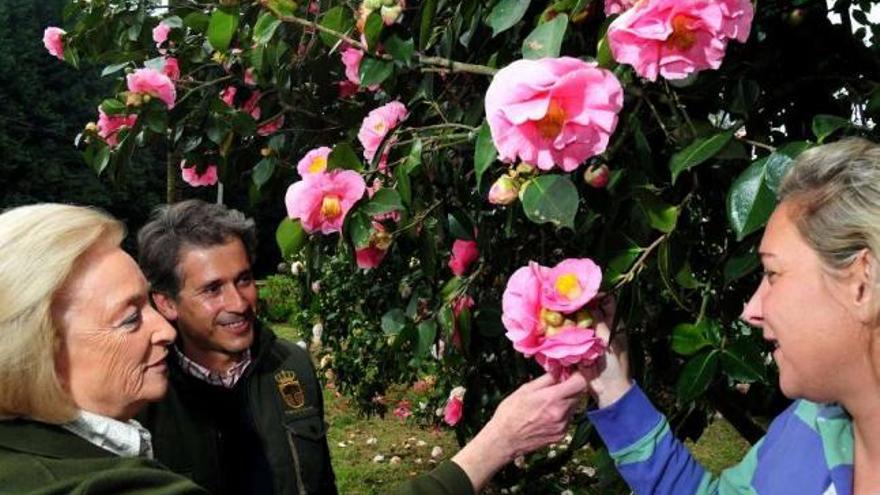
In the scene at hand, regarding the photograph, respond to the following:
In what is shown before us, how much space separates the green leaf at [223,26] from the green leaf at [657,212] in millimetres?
880

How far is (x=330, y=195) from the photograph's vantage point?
1.52 metres

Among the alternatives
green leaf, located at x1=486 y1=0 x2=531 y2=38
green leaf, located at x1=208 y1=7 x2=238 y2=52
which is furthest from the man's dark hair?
green leaf, located at x1=486 y1=0 x2=531 y2=38

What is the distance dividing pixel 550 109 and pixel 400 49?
49 cm

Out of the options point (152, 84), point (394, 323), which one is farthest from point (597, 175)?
point (152, 84)

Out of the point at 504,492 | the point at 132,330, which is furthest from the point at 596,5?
the point at 504,492

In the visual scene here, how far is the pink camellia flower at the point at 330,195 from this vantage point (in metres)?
1.51

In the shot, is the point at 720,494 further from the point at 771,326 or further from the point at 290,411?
the point at 290,411

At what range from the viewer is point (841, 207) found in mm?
1110

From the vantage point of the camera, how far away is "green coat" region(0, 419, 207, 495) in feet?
3.83

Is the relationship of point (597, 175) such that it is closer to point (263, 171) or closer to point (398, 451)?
point (263, 171)

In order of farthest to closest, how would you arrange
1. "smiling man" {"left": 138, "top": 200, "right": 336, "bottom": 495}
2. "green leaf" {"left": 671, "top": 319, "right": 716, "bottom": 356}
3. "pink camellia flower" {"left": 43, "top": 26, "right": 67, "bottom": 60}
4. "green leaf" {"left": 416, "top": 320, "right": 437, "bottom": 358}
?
"pink camellia flower" {"left": 43, "top": 26, "right": 67, "bottom": 60}, "smiling man" {"left": 138, "top": 200, "right": 336, "bottom": 495}, "green leaf" {"left": 416, "top": 320, "right": 437, "bottom": 358}, "green leaf" {"left": 671, "top": 319, "right": 716, "bottom": 356}

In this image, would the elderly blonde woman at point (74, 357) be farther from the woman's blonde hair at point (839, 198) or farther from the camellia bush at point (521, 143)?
the woman's blonde hair at point (839, 198)

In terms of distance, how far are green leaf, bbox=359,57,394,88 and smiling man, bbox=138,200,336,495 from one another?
76 centimetres

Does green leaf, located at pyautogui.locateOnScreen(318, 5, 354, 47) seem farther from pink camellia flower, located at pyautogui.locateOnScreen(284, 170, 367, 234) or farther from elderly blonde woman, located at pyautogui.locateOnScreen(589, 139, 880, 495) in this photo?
elderly blonde woman, located at pyautogui.locateOnScreen(589, 139, 880, 495)
